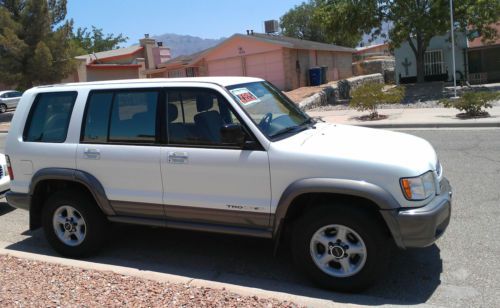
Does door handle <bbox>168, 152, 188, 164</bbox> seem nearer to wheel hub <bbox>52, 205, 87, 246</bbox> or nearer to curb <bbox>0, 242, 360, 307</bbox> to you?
curb <bbox>0, 242, 360, 307</bbox>

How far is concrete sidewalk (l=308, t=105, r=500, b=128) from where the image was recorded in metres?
14.1

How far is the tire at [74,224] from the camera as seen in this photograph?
5426 mm

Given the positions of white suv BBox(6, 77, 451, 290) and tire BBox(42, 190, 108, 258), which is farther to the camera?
tire BBox(42, 190, 108, 258)

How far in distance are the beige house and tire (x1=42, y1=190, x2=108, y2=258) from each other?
31640 millimetres

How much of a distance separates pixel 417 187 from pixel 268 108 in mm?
1650

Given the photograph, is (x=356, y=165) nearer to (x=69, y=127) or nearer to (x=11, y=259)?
(x=69, y=127)

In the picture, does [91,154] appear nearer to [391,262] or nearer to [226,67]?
[391,262]

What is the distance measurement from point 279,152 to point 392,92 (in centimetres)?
1363

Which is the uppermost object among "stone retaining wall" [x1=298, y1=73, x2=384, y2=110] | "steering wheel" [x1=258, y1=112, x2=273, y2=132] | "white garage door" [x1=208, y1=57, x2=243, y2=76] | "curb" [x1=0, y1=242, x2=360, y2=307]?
"white garage door" [x1=208, y1=57, x2=243, y2=76]

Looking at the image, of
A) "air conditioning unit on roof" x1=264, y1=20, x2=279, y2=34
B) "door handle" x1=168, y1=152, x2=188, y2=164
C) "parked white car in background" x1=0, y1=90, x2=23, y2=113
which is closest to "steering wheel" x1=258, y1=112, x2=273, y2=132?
"door handle" x1=168, y1=152, x2=188, y2=164

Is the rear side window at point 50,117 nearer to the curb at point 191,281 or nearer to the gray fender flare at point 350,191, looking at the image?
the curb at point 191,281

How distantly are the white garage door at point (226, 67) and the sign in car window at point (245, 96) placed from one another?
29240 millimetres

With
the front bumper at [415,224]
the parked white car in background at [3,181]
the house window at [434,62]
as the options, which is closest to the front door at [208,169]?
the front bumper at [415,224]

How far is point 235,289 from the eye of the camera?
4176 millimetres
